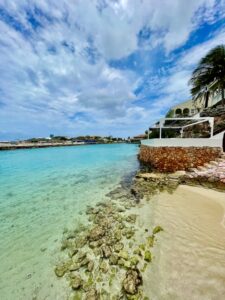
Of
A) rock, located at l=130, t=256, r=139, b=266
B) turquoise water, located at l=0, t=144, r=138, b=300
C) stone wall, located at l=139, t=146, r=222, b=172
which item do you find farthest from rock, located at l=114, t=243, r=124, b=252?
stone wall, located at l=139, t=146, r=222, b=172

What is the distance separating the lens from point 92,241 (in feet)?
12.9

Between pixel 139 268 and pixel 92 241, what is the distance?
53.4 inches

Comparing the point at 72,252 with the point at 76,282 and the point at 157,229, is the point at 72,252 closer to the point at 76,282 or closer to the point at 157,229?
the point at 76,282

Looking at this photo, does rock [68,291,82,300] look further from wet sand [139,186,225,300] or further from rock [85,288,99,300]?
wet sand [139,186,225,300]

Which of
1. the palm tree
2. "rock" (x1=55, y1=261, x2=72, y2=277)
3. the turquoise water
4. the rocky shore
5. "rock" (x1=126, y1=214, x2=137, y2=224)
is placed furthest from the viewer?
the palm tree

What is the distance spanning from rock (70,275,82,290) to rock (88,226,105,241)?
1.11 meters

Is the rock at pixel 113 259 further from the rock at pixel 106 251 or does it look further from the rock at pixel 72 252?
the rock at pixel 72 252

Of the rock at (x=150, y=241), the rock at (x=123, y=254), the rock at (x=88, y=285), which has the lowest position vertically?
the rock at (x=88, y=285)

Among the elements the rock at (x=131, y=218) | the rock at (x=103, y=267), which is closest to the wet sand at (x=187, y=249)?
the rock at (x=131, y=218)

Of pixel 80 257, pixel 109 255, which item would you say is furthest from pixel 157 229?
pixel 80 257

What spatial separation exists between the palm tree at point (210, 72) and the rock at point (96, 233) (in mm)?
19662

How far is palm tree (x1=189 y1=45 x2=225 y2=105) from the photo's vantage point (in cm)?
1692

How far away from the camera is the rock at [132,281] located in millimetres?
2557

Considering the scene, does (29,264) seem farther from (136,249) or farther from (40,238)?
(136,249)
